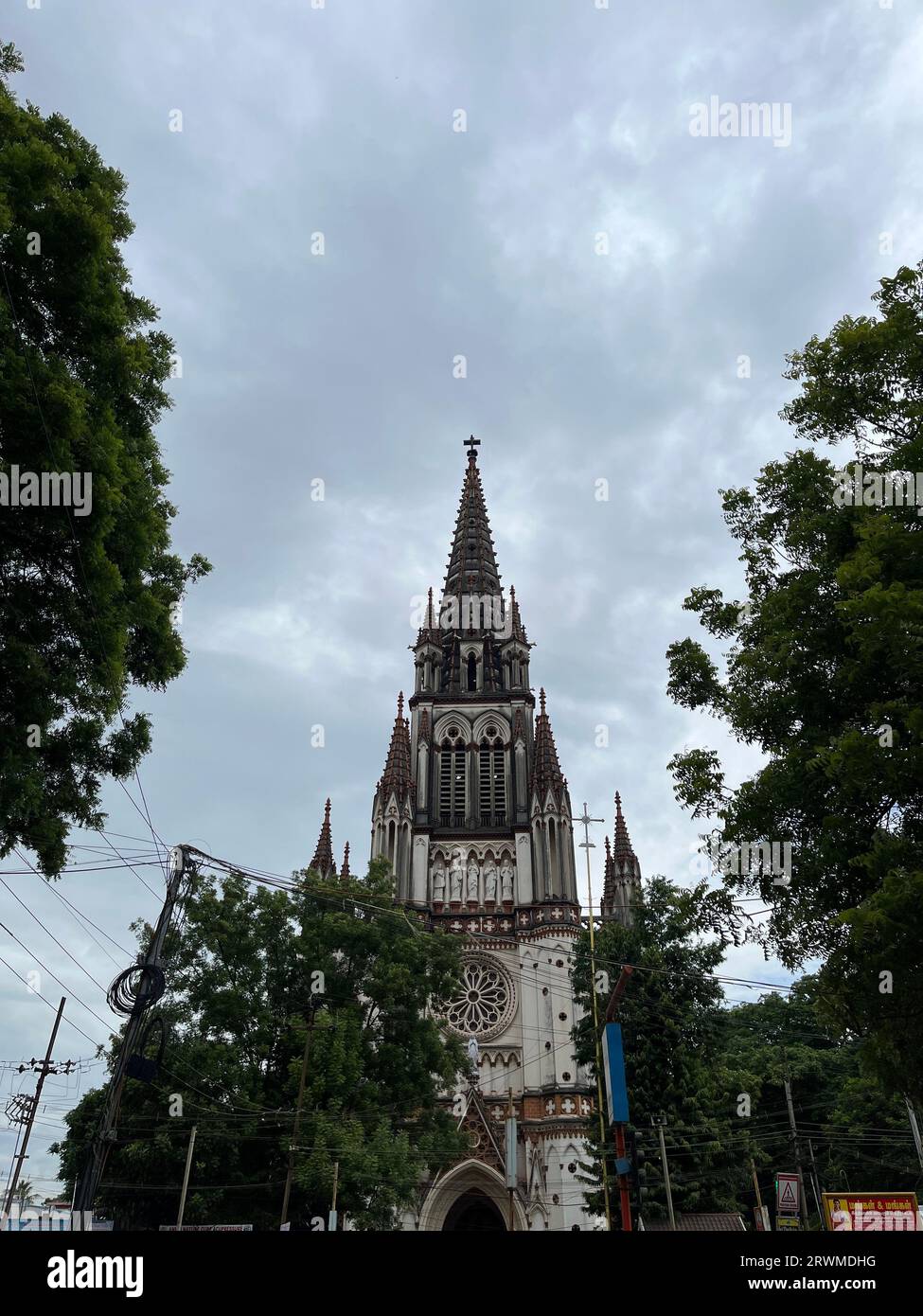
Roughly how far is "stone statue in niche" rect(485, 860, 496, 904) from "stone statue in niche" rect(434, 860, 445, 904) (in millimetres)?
2256

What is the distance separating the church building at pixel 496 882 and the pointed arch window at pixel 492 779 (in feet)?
0.26

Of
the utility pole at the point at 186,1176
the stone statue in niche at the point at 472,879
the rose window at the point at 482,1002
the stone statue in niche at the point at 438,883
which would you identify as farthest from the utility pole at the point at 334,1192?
the stone statue in niche at the point at 472,879

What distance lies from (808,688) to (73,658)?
1000 centimetres

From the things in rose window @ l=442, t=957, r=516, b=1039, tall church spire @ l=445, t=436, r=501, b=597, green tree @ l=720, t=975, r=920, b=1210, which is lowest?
green tree @ l=720, t=975, r=920, b=1210

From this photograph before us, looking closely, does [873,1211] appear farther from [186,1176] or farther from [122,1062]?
[186,1176]

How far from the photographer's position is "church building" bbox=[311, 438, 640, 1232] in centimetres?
3747

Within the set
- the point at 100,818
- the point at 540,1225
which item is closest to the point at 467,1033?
the point at 540,1225

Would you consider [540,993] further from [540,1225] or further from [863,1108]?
[863,1108]

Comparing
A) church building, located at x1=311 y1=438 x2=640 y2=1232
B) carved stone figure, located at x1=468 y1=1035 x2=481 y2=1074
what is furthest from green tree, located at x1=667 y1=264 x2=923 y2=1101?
carved stone figure, located at x1=468 y1=1035 x2=481 y2=1074

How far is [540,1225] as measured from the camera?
35.3m

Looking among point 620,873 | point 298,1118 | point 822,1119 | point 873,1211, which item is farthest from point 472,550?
point 873,1211

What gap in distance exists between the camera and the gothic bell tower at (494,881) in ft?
123

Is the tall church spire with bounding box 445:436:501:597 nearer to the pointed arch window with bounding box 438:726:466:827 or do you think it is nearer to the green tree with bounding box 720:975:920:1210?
the pointed arch window with bounding box 438:726:466:827

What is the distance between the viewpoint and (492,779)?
164 ft
